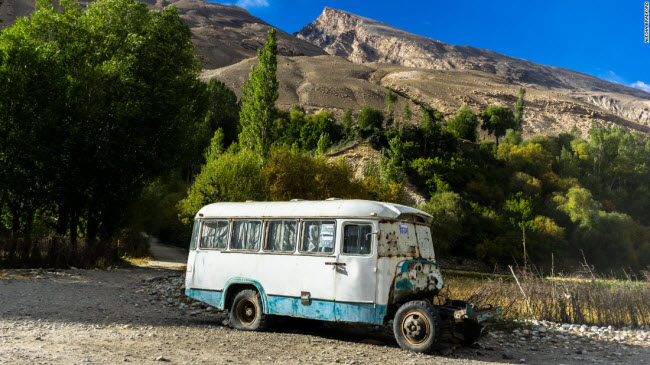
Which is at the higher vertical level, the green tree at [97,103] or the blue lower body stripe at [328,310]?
the green tree at [97,103]

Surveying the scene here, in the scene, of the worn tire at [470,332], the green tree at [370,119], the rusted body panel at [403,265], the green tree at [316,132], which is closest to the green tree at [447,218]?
the green tree at [370,119]

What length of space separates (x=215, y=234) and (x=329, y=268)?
3708mm

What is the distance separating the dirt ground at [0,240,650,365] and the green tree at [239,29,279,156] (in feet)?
72.2

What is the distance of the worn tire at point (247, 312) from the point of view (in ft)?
36.6

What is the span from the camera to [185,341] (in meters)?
9.56

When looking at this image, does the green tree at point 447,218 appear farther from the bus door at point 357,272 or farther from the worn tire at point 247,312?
the bus door at point 357,272

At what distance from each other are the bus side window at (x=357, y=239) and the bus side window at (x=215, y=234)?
3.58m

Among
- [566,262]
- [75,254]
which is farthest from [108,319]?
[566,262]

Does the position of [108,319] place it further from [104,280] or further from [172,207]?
[172,207]

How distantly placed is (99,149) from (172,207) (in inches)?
1008

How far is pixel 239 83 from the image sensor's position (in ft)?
524

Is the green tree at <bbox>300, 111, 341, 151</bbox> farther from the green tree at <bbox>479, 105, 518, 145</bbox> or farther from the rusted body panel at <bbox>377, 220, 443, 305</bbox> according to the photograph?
the rusted body panel at <bbox>377, 220, 443, 305</bbox>

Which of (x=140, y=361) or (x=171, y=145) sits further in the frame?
(x=171, y=145)

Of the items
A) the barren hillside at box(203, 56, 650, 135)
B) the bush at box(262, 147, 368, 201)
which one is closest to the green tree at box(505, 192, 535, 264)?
the bush at box(262, 147, 368, 201)
